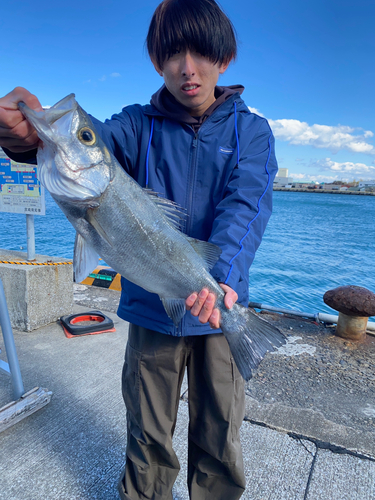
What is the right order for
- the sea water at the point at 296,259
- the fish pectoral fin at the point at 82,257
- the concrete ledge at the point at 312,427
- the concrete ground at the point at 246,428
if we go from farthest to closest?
1. the sea water at the point at 296,259
2. the concrete ledge at the point at 312,427
3. the concrete ground at the point at 246,428
4. the fish pectoral fin at the point at 82,257

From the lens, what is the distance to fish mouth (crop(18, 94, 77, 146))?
1.40 m

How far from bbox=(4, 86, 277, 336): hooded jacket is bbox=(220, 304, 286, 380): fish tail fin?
159 mm

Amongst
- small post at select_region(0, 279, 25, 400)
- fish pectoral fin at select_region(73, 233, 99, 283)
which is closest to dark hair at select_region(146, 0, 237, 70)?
fish pectoral fin at select_region(73, 233, 99, 283)

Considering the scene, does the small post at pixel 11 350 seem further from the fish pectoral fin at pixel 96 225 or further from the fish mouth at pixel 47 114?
the fish mouth at pixel 47 114

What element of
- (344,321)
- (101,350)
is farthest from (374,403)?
(101,350)

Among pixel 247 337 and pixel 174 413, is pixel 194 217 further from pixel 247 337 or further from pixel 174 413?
pixel 174 413

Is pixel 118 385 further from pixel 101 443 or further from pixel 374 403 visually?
pixel 374 403

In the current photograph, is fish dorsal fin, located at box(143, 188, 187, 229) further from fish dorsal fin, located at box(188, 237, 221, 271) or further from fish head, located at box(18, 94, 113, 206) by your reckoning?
fish head, located at box(18, 94, 113, 206)

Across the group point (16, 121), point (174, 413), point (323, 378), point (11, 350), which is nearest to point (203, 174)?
point (16, 121)

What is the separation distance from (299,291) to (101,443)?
13.3m

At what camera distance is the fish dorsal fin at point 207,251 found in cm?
179

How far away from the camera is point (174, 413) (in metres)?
2.02

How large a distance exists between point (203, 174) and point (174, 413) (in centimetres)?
138

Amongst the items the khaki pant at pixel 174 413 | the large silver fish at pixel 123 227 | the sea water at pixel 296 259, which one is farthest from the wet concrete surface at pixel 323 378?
the sea water at pixel 296 259
